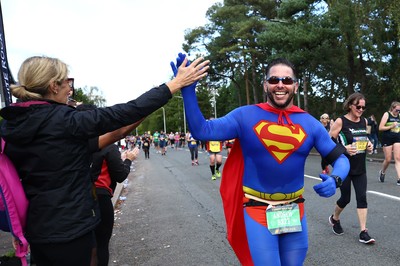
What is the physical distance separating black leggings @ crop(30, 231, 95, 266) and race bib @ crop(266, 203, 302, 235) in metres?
1.26

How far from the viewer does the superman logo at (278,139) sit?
2680 mm

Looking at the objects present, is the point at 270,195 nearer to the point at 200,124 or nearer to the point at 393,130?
the point at 200,124

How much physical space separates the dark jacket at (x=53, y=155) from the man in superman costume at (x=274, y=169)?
2.64 ft

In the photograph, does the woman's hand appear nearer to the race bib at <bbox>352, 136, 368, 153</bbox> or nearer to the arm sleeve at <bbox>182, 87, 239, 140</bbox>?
the arm sleeve at <bbox>182, 87, 239, 140</bbox>

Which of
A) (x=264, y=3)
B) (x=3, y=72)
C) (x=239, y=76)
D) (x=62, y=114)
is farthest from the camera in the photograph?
(x=239, y=76)

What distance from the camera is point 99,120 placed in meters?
1.96

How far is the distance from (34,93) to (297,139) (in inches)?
70.1

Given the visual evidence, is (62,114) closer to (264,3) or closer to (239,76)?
(264,3)

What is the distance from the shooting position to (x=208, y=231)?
18.3ft

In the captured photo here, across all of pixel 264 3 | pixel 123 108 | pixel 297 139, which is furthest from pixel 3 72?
pixel 264 3

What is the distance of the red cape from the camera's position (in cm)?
282

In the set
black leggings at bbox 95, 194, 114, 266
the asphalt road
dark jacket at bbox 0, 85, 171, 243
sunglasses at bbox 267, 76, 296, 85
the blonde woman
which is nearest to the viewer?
dark jacket at bbox 0, 85, 171, 243

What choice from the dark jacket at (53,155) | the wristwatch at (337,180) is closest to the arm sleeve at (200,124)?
the dark jacket at (53,155)

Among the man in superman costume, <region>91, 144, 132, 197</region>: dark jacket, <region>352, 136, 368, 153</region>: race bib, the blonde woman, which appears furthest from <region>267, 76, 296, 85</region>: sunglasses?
the blonde woman
